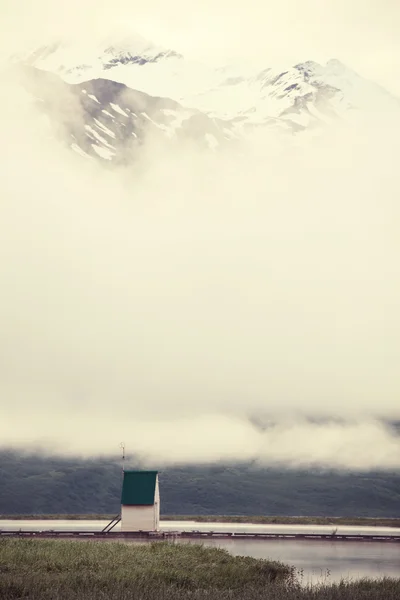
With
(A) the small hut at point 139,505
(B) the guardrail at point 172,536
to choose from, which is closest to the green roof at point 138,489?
(A) the small hut at point 139,505

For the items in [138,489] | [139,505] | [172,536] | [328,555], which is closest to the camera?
[328,555]

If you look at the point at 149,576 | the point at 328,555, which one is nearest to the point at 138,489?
the point at 328,555

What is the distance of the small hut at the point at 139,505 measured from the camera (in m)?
52.2

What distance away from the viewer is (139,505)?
52.6 m

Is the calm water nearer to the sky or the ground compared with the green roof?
nearer to the ground

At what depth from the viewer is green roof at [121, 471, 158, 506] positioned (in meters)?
52.6

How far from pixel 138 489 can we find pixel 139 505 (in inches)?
41.0

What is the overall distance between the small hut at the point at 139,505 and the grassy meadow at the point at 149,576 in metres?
10.7

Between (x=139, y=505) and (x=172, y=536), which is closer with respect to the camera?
(x=172, y=536)

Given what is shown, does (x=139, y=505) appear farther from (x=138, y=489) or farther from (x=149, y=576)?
(x=149, y=576)

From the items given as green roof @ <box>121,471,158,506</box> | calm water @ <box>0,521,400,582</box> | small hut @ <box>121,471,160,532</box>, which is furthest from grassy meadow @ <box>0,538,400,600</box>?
green roof @ <box>121,471,158,506</box>

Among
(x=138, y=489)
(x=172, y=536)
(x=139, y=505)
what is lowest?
(x=172, y=536)

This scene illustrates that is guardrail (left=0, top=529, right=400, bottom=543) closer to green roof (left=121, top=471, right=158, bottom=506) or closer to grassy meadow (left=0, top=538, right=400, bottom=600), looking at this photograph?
green roof (left=121, top=471, right=158, bottom=506)

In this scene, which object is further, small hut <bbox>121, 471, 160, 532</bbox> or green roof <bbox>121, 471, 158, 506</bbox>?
green roof <bbox>121, 471, 158, 506</bbox>
